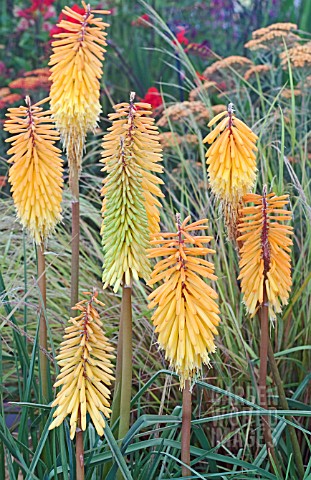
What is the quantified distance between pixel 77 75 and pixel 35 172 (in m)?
0.27

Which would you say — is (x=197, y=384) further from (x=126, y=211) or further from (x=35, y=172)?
(x=35, y=172)

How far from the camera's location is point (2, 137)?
191 inches

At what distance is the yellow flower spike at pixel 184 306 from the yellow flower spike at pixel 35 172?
0.44 m

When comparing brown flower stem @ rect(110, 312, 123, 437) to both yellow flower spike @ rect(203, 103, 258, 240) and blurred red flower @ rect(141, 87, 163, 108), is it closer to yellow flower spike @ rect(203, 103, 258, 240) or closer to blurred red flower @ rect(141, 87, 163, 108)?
yellow flower spike @ rect(203, 103, 258, 240)

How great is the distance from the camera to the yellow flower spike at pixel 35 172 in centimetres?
181

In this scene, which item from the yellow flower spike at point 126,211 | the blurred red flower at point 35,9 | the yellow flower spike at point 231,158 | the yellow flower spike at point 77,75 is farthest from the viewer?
the blurred red flower at point 35,9

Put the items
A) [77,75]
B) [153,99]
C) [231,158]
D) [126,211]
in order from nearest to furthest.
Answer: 1. [126,211]
2. [231,158]
3. [77,75]
4. [153,99]

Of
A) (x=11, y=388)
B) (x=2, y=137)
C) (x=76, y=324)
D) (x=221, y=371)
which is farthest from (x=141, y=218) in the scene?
(x=2, y=137)

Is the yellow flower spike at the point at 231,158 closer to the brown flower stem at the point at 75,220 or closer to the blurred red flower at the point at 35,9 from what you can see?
the brown flower stem at the point at 75,220

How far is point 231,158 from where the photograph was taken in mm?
1740

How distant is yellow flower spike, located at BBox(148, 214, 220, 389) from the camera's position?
147 centimetres

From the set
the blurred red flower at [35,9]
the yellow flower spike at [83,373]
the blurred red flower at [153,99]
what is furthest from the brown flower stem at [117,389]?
the blurred red flower at [35,9]

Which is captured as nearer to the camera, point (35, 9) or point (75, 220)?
point (75, 220)

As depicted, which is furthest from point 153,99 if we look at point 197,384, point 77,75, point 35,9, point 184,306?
point 184,306
